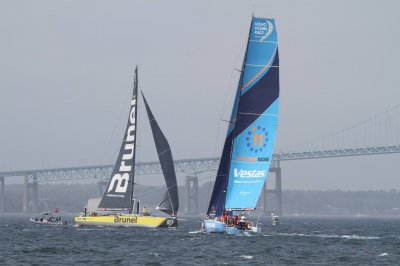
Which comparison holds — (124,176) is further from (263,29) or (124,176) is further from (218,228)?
(263,29)

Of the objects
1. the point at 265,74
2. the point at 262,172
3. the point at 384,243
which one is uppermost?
the point at 265,74

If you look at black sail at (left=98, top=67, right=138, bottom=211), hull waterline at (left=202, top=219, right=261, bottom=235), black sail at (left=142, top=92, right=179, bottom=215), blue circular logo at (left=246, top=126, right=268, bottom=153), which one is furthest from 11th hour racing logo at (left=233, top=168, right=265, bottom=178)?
black sail at (left=98, top=67, right=138, bottom=211)

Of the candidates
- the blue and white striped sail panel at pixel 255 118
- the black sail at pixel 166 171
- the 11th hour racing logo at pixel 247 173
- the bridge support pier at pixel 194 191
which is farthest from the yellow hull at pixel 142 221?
the bridge support pier at pixel 194 191

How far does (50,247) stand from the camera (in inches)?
1363

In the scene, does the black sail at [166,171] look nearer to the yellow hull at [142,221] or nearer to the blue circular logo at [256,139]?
the yellow hull at [142,221]

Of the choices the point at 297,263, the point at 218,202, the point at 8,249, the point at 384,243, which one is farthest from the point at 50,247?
the point at 384,243

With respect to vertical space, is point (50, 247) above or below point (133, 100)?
below

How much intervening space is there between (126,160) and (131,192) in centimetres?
210

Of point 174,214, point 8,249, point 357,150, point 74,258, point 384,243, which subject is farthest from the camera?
point 357,150

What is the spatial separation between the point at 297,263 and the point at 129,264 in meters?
5.70

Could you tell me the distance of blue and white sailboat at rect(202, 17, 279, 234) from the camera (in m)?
36.8

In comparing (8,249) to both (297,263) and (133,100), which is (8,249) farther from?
(133,100)

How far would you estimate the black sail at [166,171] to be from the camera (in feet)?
157

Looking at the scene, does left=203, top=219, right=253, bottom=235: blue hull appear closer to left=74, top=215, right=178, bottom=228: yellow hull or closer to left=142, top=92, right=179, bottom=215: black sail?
left=74, top=215, right=178, bottom=228: yellow hull
